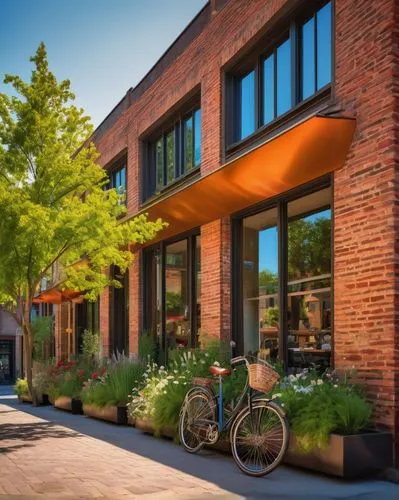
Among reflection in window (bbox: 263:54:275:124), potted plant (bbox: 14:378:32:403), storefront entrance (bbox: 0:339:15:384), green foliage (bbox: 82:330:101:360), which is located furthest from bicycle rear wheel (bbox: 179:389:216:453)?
storefront entrance (bbox: 0:339:15:384)

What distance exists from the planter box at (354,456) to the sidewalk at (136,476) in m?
0.11

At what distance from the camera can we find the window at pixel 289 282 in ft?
30.8

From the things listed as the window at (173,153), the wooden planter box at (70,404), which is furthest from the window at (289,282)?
the wooden planter box at (70,404)

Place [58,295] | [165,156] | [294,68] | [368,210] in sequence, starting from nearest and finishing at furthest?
[368,210]
[294,68]
[165,156]
[58,295]

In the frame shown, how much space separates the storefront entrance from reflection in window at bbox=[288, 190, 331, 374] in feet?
141

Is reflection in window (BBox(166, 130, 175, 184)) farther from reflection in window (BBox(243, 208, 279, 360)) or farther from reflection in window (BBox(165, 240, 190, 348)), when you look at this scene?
reflection in window (BBox(243, 208, 279, 360))

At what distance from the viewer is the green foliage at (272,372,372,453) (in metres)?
6.96

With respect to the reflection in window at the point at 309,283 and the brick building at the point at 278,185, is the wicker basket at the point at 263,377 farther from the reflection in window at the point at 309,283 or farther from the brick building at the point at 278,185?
the reflection in window at the point at 309,283

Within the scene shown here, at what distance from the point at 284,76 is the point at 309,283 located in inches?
130

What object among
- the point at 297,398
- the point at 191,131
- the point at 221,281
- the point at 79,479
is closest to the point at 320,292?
the point at 297,398

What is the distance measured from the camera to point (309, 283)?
9742 mm

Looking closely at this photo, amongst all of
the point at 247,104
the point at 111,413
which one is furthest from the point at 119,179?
the point at 111,413

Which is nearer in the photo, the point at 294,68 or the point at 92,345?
the point at 294,68

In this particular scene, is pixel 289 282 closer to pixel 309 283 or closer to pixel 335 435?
pixel 309 283
